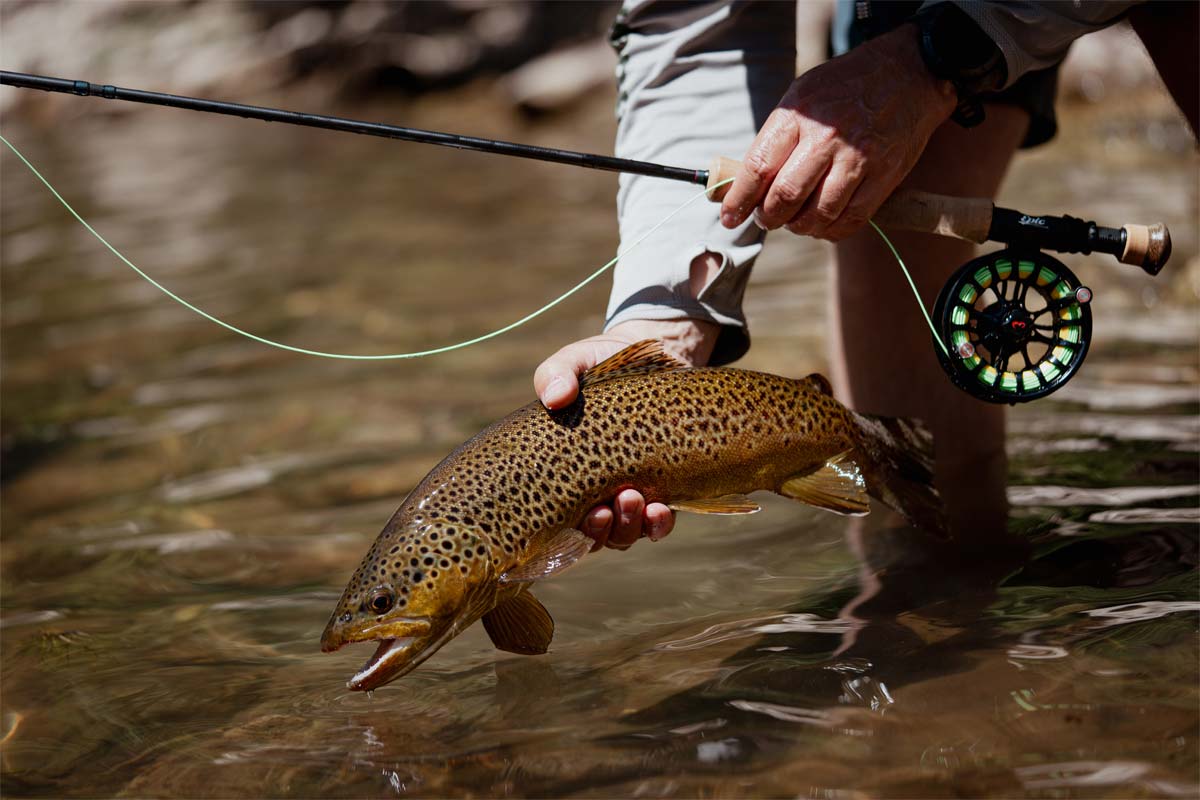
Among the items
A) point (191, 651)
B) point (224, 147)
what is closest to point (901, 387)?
point (191, 651)

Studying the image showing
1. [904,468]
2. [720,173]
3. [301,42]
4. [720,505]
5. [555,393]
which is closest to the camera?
[555,393]

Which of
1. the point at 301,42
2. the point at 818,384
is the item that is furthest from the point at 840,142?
the point at 301,42

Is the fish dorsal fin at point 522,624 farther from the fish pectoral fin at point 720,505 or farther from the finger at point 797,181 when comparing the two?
the finger at point 797,181

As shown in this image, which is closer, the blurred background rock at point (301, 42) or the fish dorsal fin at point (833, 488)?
the fish dorsal fin at point (833, 488)

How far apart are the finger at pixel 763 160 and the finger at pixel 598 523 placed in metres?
0.74

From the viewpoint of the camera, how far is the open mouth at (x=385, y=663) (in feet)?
8.13

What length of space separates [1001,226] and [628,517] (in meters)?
1.10

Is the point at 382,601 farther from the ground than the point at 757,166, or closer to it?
closer to it

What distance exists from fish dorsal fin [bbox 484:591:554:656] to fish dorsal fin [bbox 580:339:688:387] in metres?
0.50

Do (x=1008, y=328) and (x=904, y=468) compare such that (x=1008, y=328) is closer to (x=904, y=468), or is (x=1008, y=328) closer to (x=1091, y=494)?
(x=904, y=468)

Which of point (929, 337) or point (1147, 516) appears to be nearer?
point (1147, 516)

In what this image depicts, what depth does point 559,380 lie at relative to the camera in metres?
2.72

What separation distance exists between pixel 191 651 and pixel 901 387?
2.20 m

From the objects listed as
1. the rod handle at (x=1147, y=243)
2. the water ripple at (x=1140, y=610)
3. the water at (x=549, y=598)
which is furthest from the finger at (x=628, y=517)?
the rod handle at (x=1147, y=243)
